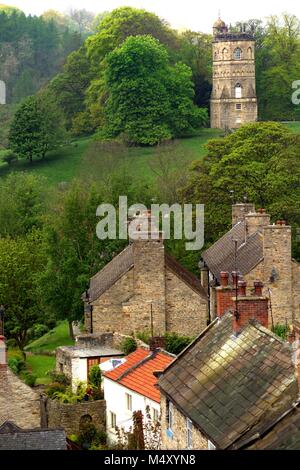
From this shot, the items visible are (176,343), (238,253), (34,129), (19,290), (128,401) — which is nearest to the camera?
(128,401)

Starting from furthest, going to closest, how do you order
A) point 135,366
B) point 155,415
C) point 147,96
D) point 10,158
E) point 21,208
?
point 147,96 < point 10,158 < point 21,208 < point 135,366 < point 155,415

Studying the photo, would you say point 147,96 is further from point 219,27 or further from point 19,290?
point 19,290

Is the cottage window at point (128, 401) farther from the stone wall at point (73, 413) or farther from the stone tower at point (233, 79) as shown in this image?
the stone tower at point (233, 79)

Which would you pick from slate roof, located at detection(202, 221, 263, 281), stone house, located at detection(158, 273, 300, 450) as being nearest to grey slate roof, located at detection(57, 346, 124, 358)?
slate roof, located at detection(202, 221, 263, 281)

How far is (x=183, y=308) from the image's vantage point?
→ 40.9m

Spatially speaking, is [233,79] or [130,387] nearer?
[130,387]

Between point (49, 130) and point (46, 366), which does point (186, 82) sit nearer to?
point (49, 130)

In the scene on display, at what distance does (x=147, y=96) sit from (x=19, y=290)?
58303mm

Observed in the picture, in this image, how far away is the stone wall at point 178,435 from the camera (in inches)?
875

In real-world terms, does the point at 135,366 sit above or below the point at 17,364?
above

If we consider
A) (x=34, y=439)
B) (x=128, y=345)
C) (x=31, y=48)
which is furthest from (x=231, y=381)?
(x=31, y=48)

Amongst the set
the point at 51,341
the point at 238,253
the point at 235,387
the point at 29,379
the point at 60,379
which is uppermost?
the point at 235,387

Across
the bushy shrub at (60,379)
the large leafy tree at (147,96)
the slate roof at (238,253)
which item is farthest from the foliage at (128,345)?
the large leafy tree at (147,96)

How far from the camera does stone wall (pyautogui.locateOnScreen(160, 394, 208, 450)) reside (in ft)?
72.9
